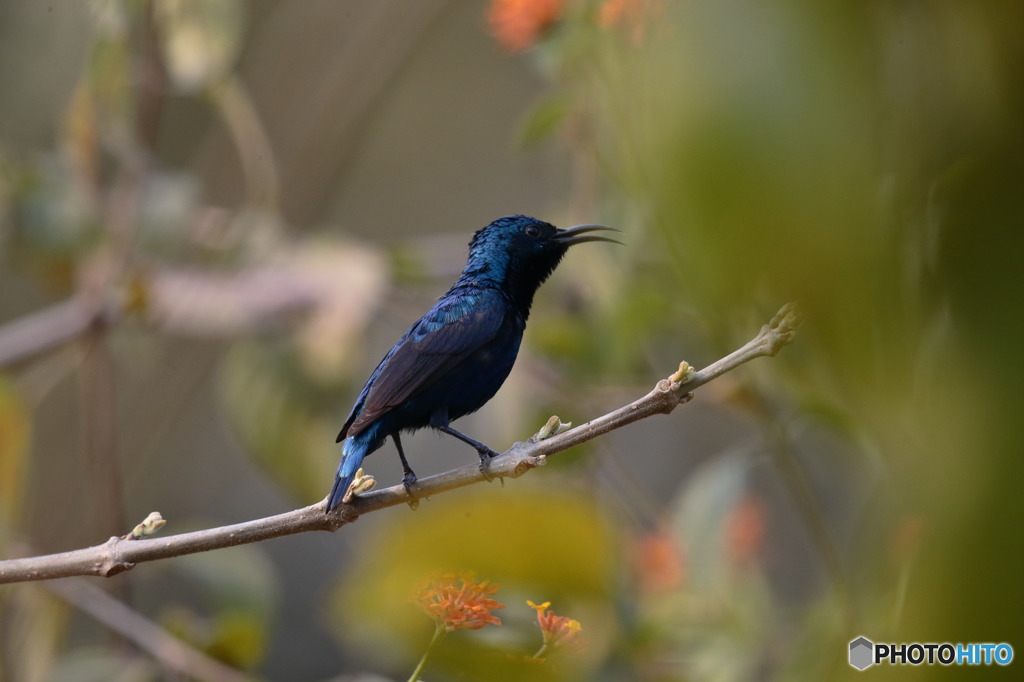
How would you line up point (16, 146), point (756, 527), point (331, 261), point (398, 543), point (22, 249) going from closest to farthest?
point (398, 543) < point (756, 527) < point (331, 261) < point (22, 249) < point (16, 146)

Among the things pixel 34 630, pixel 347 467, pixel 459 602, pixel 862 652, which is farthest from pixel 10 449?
pixel 862 652

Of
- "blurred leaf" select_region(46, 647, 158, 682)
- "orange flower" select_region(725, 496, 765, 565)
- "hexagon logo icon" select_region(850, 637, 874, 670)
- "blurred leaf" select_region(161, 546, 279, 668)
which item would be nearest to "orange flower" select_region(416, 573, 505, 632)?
"hexagon logo icon" select_region(850, 637, 874, 670)

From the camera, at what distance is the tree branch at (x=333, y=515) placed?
4.17 feet

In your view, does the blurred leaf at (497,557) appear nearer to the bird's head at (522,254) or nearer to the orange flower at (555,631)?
the orange flower at (555,631)

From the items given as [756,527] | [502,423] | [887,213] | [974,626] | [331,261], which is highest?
[331,261]

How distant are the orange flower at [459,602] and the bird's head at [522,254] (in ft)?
3.45

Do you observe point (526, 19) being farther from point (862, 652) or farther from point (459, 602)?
point (862, 652)

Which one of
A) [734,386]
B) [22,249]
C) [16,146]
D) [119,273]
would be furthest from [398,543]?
[16,146]

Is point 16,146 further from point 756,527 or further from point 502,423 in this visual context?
point 756,527

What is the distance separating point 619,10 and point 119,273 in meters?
2.56

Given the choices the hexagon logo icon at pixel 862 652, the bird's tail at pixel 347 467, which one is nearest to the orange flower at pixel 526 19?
the bird's tail at pixel 347 467

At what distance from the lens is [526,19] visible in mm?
2441

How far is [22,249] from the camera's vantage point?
3.74 meters

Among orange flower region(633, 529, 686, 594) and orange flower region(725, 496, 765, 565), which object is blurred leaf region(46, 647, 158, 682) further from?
orange flower region(725, 496, 765, 565)
